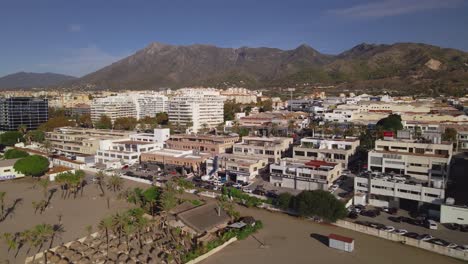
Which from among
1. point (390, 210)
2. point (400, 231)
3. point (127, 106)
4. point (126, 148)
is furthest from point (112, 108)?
point (400, 231)

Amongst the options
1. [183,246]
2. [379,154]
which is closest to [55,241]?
[183,246]

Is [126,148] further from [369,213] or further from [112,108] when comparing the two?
[112,108]

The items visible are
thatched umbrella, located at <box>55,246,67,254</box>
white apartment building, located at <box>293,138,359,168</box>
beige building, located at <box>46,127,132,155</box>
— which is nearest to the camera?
thatched umbrella, located at <box>55,246,67,254</box>

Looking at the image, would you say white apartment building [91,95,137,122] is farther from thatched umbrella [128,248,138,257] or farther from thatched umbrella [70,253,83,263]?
thatched umbrella [128,248,138,257]

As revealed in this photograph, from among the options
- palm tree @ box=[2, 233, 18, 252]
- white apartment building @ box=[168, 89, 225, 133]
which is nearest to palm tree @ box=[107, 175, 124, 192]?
palm tree @ box=[2, 233, 18, 252]

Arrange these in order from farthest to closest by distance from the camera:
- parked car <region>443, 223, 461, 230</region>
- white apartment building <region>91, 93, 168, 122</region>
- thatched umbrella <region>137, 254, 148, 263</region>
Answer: white apartment building <region>91, 93, 168, 122</region> < parked car <region>443, 223, 461, 230</region> < thatched umbrella <region>137, 254, 148, 263</region>

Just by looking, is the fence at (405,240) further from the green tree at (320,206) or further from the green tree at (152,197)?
the green tree at (152,197)

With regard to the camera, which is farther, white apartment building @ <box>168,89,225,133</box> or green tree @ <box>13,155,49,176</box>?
white apartment building @ <box>168,89,225,133</box>
